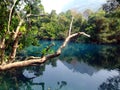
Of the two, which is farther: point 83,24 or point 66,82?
point 83,24

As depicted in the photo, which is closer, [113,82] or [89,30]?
[113,82]

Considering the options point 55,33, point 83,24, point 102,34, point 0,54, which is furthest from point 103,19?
point 0,54

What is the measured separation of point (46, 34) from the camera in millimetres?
104562

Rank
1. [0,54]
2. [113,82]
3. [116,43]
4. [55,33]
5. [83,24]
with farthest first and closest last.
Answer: [55,33], [83,24], [116,43], [113,82], [0,54]

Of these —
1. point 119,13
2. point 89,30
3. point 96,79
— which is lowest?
point 89,30

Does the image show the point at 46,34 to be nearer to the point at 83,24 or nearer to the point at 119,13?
the point at 83,24

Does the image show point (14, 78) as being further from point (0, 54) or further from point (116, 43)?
point (116, 43)

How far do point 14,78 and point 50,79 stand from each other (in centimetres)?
328

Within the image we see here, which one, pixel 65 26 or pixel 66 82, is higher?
pixel 66 82

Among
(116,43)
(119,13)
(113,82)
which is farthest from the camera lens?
(116,43)

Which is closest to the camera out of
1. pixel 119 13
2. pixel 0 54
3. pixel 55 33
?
pixel 0 54

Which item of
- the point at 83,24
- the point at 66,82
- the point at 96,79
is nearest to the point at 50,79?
the point at 66,82

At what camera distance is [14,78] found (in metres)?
25.8

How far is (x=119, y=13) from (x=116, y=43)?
1270 inches
